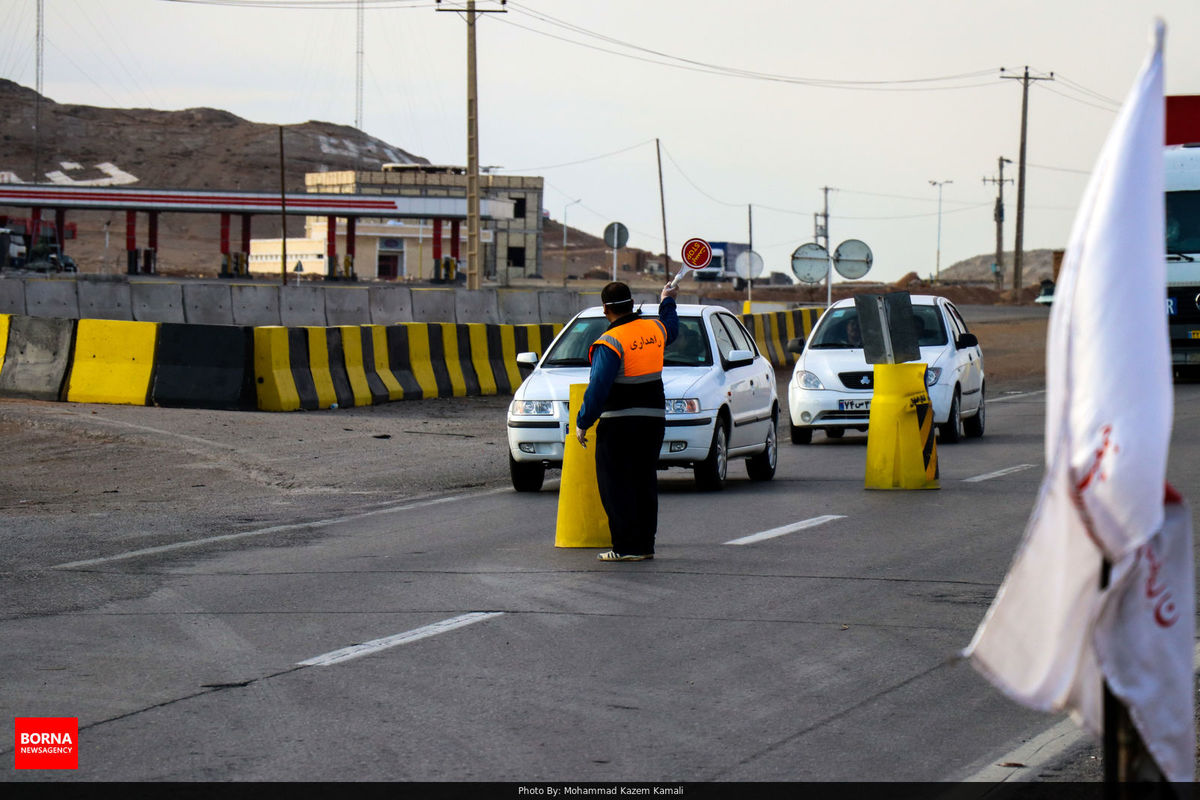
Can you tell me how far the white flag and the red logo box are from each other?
3.35m

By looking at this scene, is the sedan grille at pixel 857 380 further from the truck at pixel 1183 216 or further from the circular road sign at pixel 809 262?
the truck at pixel 1183 216

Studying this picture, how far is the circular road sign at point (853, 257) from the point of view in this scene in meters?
25.5

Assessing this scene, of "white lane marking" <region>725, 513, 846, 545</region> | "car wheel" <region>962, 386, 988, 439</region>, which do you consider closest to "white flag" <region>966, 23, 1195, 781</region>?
"white lane marking" <region>725, 513, 846, 545</region>

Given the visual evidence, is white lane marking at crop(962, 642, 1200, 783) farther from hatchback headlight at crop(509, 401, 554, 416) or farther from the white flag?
hatchback headlight at crop(509, 401, 554, 416)

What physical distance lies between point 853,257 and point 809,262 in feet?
2.64

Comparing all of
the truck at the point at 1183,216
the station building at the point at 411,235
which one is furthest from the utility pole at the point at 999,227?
the truck at the point at 1183,216

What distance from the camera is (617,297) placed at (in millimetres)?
9734

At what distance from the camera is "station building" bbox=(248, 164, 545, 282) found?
113m

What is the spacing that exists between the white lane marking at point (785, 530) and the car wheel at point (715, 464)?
190 centimetres

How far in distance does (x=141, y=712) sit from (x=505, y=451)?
38.8ft

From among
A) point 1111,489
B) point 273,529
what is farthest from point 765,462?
point 1111,489

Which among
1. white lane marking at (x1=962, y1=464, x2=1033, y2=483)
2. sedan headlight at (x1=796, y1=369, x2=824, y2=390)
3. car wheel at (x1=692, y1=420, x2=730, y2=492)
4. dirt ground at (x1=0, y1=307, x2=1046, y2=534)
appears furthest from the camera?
sedan headlight at (x1=796, y1=369, x2=824, y2=390)

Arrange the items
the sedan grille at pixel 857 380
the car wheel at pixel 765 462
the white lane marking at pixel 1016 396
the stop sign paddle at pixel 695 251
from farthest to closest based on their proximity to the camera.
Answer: the white lane marking at pixel 1016 396, the stop sign paddle at pixel 695 251, the sedan grille at pixel 857 380, the car wheel at pixel 765 462

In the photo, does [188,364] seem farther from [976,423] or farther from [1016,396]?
[1016,396]
